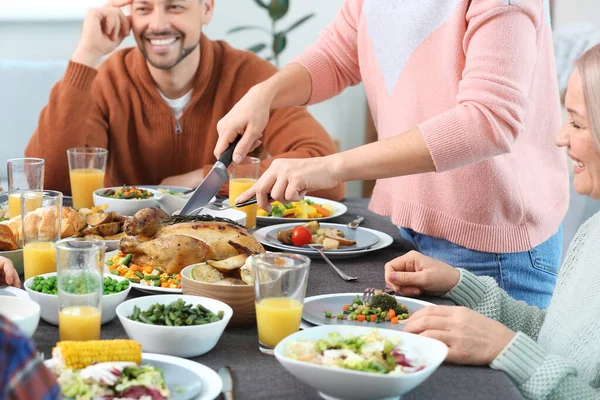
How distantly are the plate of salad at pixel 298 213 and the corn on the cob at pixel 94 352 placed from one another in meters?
1.17

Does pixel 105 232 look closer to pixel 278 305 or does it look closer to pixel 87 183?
pixel 87 183

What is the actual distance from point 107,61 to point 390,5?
1477 millimetres

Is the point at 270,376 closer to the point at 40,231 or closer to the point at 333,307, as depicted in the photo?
the point at 333,307

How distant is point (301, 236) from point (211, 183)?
26 cm

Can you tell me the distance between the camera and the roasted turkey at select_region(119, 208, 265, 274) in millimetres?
1592

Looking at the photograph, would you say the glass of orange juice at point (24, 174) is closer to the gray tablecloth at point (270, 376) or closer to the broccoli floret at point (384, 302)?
the gray tablecloth at point (270, 376)

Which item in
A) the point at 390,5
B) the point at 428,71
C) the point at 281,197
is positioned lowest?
the point at 281,197

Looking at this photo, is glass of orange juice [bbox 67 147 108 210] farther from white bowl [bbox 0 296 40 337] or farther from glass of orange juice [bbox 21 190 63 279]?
white bowl [bbox 0 296 40 337]

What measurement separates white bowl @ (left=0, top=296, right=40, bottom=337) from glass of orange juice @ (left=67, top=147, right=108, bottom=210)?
3.45ft

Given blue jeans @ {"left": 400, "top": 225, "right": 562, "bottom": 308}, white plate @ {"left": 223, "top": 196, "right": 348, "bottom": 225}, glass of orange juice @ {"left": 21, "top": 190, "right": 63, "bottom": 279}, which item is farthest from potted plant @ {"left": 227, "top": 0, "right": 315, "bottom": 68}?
glass of orange juice @ {"left": 21, "top": 190, "right": 63, "bottom": 279}

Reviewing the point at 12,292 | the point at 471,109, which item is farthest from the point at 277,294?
the point at 471,109

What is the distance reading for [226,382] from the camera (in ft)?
3.65

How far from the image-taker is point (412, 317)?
1341mm

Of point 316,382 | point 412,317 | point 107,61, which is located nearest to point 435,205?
point 412,317
